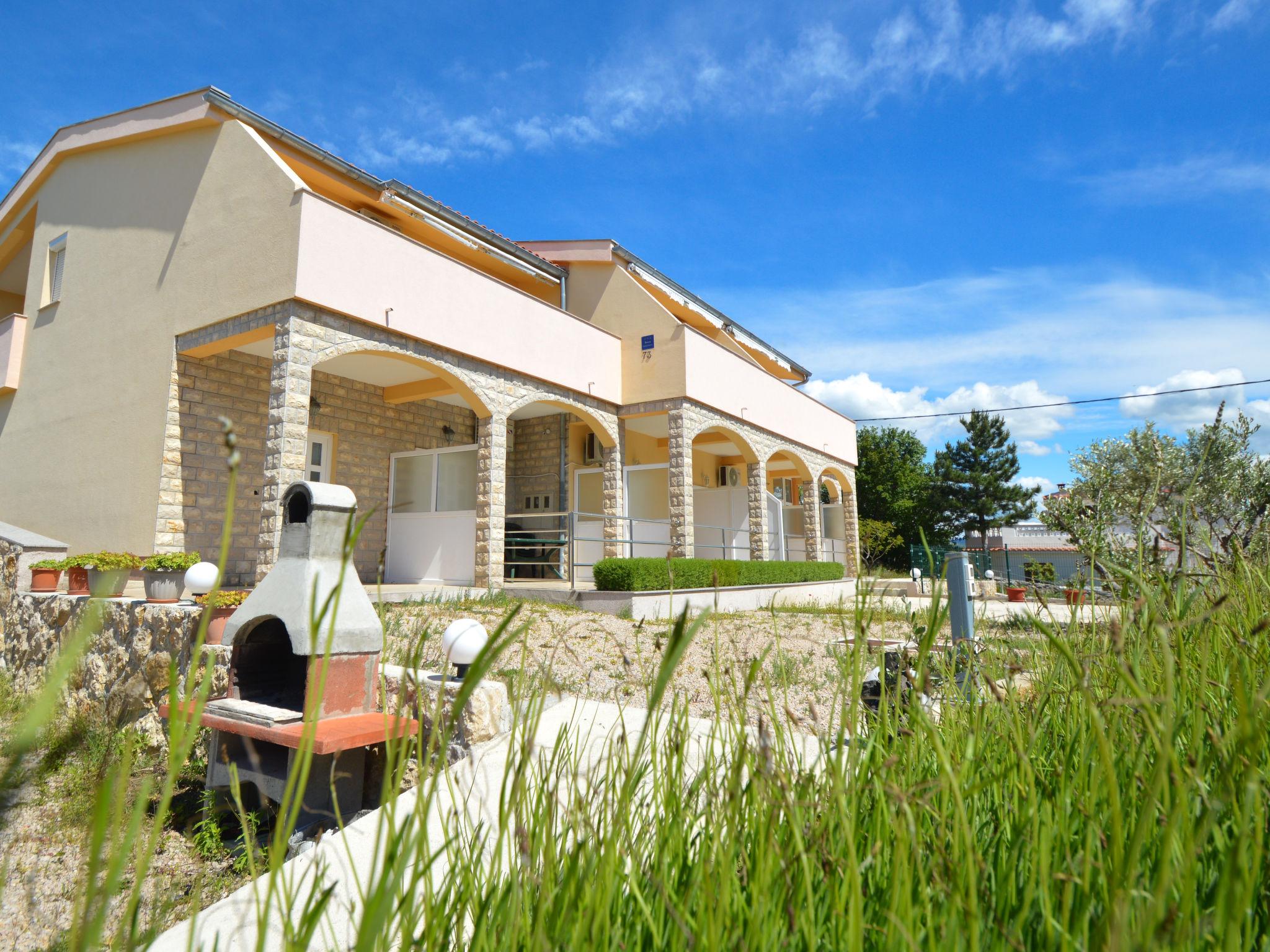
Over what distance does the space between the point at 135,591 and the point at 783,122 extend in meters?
9.80

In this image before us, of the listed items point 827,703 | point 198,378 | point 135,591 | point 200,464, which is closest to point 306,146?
point 198,378

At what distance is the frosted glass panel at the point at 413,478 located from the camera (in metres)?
11.7

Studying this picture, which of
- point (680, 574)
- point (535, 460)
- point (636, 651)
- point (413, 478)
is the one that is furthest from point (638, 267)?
point (636, 651)

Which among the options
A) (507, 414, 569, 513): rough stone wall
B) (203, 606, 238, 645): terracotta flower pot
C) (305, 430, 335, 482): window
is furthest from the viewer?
(507, 414, 569, 513): rough stone wall

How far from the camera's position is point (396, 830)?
1934 millimetres

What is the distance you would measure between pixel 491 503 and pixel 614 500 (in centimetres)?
267

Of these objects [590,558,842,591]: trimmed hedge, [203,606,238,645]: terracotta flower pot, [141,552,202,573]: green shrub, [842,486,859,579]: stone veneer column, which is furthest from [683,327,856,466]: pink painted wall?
[203,606,238,645]: terracotta flower pot

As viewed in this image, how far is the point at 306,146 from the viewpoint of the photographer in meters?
10.0

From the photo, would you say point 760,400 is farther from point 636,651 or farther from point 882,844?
point 882,844

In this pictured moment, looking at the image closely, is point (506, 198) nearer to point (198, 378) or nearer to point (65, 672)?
point (198, 378)

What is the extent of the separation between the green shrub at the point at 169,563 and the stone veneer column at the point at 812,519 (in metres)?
12.8

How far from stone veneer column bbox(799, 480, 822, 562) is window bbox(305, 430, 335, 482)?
10.5m

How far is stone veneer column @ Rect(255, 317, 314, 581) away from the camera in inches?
307

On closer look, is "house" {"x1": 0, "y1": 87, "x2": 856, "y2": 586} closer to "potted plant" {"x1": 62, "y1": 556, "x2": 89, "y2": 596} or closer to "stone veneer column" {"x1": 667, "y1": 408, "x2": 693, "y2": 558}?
"stone veneer column" {"x1": 667, "y1": 408, "x2": 693, "y2": 558}
